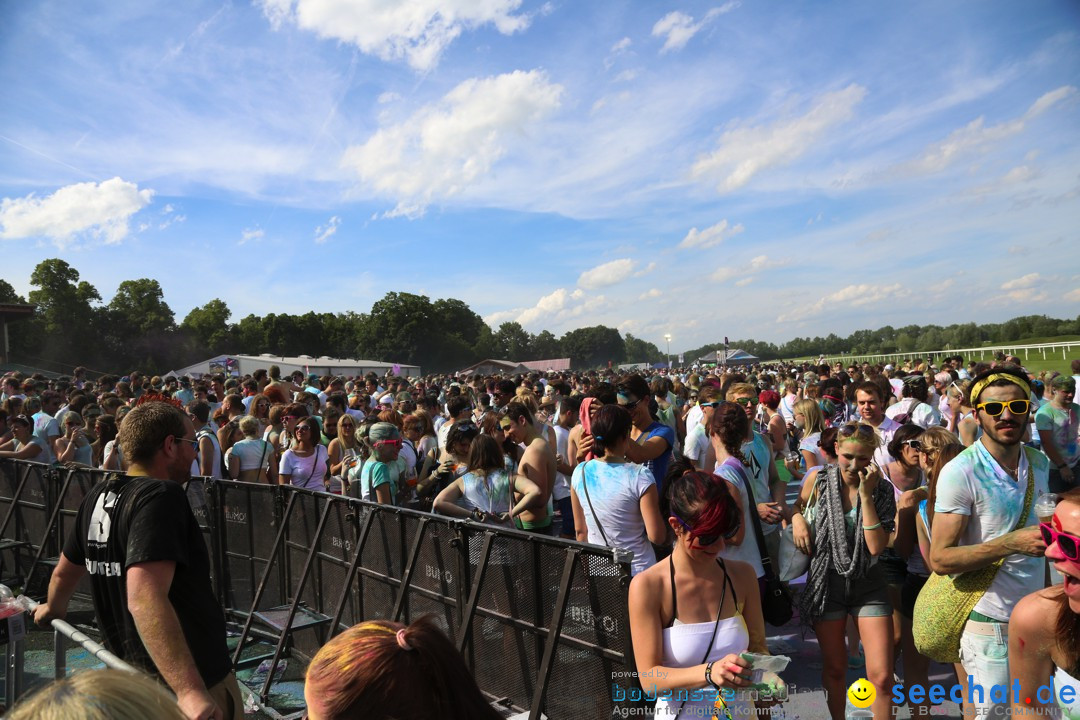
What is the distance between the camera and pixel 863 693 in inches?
145

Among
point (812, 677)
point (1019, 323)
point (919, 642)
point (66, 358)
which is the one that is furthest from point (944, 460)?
point (1019, 323)

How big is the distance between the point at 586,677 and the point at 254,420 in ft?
17.8

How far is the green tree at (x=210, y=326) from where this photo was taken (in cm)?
8769

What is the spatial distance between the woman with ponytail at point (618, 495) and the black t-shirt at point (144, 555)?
2090 mm

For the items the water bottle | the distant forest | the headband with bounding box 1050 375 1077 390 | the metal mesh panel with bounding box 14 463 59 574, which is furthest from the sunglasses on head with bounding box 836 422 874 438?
the distant forest

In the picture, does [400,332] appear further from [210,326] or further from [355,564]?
[355,564]

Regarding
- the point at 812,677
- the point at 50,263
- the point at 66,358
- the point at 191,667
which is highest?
the point at 50,263

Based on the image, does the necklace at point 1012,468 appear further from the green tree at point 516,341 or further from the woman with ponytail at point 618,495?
the green tree at point 516,341

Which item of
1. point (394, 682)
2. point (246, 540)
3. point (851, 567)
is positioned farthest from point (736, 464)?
point (246, 540)

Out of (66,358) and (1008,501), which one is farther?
(66,358)

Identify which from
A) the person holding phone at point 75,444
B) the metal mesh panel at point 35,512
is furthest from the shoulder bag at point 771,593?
the person holding phone at point 75,444

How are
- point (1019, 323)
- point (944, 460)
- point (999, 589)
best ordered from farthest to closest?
point (1019, 323), point (944, 460), point (999, 589)

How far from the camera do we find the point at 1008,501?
3029mm

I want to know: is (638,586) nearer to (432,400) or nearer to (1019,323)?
(432,400)
